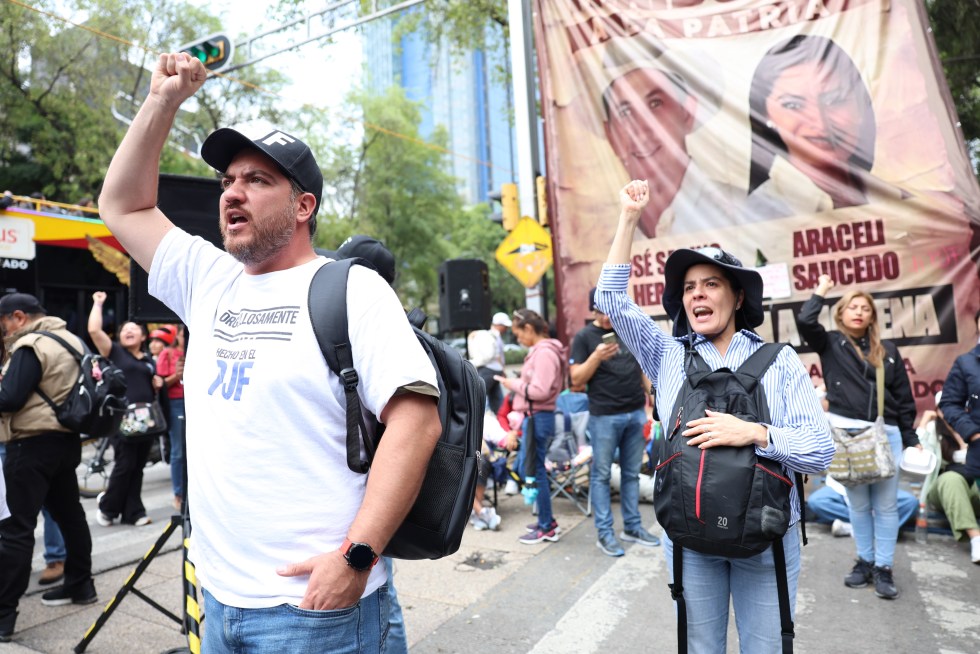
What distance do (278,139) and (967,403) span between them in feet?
16.8

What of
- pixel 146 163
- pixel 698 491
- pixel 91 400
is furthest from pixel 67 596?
pixel 698 491

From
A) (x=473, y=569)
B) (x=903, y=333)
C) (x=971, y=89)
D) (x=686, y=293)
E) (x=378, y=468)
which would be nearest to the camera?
(x=378, y=468)

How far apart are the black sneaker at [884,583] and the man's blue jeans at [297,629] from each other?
13.1 ft

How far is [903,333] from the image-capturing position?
6672 mm

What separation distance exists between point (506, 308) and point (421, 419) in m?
47.3

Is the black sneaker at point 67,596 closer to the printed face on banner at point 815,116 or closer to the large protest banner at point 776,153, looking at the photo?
the large protest banner at point 776,153

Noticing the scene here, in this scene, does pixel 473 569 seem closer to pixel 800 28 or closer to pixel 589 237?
pixel 589 237

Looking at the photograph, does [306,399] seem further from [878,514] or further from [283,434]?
[878,514]

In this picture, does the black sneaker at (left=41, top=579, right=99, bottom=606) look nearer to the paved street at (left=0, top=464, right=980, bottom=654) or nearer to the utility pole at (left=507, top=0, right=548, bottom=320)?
the paved street at (left=0, top=464, right=980, bottom=654)

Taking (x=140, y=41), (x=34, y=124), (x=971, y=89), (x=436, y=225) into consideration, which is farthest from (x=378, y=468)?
(x=436, y=225)

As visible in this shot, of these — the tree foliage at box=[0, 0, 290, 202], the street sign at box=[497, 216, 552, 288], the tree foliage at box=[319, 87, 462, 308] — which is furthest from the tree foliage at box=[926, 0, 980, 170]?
the tree foliage at box=[319, 87, 462, 308]

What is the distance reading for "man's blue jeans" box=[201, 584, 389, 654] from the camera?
4.88 ft

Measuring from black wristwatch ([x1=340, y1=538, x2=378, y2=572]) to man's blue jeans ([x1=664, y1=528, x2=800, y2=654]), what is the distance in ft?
4.50

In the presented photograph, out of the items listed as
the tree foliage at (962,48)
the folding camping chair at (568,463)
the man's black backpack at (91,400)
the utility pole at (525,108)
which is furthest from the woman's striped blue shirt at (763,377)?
the tree foliage at (962,48)
